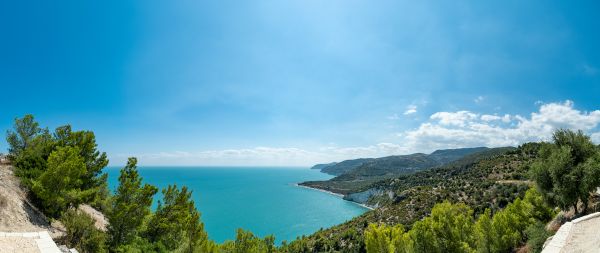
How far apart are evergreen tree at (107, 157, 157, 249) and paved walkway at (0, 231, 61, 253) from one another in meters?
5.68

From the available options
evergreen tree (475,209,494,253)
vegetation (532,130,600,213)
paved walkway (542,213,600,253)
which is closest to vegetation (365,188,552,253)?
evergreen tree (475,209,494,253)

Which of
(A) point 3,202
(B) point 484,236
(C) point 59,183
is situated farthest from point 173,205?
(B) point 484,236

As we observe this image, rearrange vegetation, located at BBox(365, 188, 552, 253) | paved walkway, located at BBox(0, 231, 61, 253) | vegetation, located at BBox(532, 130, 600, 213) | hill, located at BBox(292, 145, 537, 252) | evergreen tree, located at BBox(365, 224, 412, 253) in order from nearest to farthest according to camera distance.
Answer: paved walkway, located at BBox(0, 231, 61, 253), vegetation, located at BBox(532, 130, 600, 213), vegetation, located at BBox(365, 188, 552, 253), evergreen tree, located at BBox(365, 224, 412, 253), hill, located at BBox(292, 145, 537, 252)

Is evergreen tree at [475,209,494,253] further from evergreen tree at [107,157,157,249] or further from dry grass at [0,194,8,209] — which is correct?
dry grass at [0,194,8,209]

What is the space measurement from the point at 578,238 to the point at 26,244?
892 inches

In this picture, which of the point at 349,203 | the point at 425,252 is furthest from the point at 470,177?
the point at 349,203

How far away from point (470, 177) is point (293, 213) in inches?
3380

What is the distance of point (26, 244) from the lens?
35.9ft

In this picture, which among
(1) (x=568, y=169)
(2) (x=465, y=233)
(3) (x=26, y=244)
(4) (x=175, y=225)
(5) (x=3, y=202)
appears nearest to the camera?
(3) (x=26, y=244)

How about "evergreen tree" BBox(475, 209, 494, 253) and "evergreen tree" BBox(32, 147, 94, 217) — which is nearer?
"evergreen tree" BBox(32, 147, 94, 217)

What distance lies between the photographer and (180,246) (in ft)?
63.9

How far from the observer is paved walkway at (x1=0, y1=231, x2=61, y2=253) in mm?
10176

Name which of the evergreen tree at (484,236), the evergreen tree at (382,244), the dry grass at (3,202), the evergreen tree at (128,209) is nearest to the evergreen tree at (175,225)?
the evergreen tree at (128,209)

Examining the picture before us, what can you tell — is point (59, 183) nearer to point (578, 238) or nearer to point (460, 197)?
point (578, 238)
